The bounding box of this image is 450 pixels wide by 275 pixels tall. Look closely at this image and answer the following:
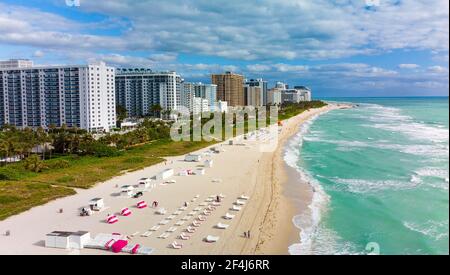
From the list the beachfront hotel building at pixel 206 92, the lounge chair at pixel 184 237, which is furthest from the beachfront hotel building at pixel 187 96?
the lounge chair at pixel 184 237

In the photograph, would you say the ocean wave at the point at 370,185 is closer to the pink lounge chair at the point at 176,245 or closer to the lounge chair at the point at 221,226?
the lounge chair at the point at 221,226

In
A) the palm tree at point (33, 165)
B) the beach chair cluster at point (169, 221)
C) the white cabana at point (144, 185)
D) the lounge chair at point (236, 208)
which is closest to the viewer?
the beach chair cluster at point (169, 221)

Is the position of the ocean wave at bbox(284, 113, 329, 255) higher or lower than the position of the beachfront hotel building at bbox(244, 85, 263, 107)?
lower

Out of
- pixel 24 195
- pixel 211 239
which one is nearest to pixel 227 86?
pixel 24 195

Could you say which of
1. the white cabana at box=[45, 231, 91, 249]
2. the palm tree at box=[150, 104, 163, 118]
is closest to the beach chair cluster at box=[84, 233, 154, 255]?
the white cabana at box=[45, 231, 91, 249]

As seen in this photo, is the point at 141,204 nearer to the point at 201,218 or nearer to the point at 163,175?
the point at 201,218

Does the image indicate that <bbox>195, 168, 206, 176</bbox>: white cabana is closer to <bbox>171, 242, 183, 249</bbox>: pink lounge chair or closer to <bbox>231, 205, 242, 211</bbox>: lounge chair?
<bbox>231, 205, 242, 211</bbox>: lounge chair

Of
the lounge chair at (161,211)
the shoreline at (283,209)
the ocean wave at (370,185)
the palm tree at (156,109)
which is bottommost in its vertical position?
the shoreline at (283,209)
